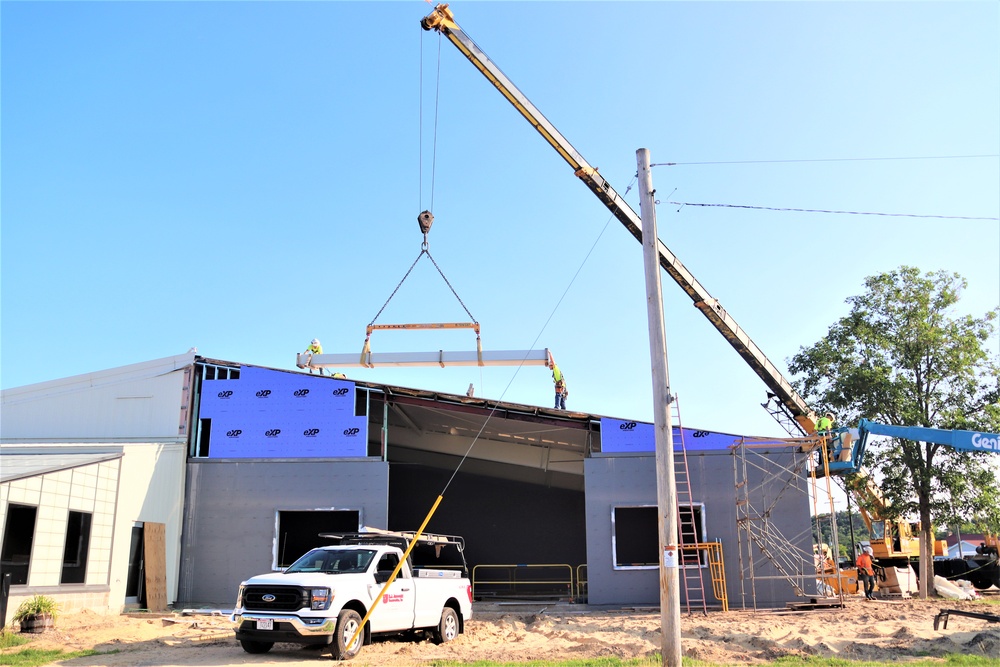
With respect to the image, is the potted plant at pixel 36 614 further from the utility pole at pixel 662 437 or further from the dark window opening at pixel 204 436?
the utility pole at pixel 662 437

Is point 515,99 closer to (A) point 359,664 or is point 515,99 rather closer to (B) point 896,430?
(B) point 896,430

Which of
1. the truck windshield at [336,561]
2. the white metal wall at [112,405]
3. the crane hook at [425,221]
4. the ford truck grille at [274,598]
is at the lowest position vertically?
the ford truck grille at [274,598]

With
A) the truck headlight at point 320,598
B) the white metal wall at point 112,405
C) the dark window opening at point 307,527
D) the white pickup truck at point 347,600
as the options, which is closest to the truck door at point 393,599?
the white pickup truck at point 347,600

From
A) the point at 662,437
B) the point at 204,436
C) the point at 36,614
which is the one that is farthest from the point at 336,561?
the point at 204,436

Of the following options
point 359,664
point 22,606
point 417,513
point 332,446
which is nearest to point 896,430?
point 359,664

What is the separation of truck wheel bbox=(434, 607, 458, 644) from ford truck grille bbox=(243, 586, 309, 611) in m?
3.17

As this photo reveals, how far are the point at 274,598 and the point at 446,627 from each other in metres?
3.57

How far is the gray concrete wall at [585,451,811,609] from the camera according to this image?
2080 cm

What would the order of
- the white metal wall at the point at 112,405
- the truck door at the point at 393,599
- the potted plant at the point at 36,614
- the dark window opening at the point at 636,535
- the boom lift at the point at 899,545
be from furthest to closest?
the boom lift at the point at 899,545, the dark window opening at the point at 636,535, the white metal wall at the point at 112,405, the potted plant at the point at 36,614, the truck door at the point at 393,599

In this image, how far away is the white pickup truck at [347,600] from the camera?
12.3m

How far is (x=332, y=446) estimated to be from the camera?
73.3 feet

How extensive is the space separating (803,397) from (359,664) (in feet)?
63.4

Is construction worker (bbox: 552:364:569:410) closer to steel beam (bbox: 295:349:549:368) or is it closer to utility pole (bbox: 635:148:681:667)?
steel beam (bbox: 295:349:549:368)

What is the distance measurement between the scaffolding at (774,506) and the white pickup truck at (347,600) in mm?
8846
